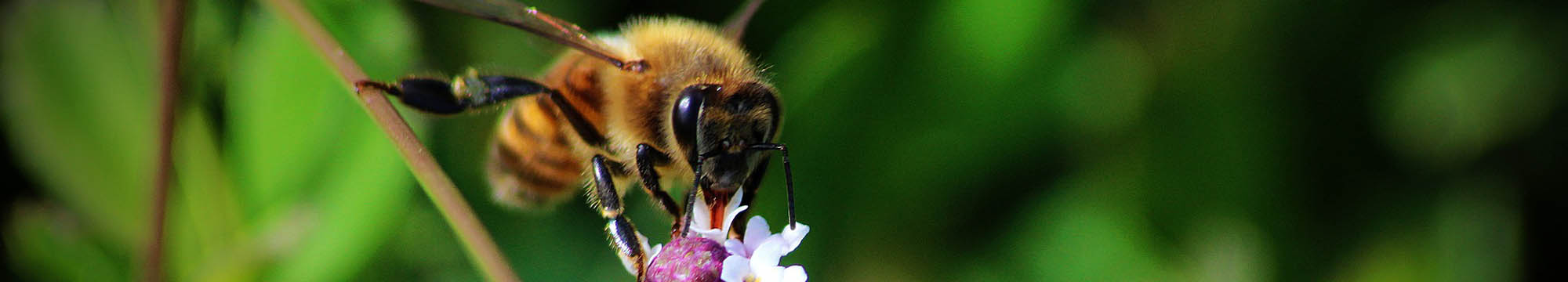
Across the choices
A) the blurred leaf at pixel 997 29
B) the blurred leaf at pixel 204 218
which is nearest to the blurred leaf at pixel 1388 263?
the blurred leaf at pixel 997 29

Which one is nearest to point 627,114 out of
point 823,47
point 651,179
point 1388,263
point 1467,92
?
point 651,179

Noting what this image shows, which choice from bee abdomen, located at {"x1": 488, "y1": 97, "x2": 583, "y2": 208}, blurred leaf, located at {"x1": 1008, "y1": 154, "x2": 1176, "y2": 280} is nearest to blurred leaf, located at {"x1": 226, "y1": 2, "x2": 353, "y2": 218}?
bee abdomen, located at {"x1": 488, "y1": 97, "x2": 583, "y2": 208}

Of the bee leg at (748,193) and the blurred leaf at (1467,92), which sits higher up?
the bee leg at (748,193)

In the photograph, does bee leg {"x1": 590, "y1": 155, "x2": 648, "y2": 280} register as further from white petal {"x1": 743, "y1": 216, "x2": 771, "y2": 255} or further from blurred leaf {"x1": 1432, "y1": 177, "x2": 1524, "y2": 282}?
blurred leaf {"x1": 1432, "y1": 177, "x2": 1524, "y2": 282}

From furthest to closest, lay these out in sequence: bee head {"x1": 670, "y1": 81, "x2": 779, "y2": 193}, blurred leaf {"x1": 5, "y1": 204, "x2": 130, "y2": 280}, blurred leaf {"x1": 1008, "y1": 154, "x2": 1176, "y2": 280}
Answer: blurred leaf {"x1": 1008, "y1": 154, "x2": 1176, "y2": 280}
blurred leaf {"x1": 5, "y1": 204, "x2": 130, "y2": 280}
bee head {"x1": 670, "y1": 81, "x2": 779, "y2": 193}

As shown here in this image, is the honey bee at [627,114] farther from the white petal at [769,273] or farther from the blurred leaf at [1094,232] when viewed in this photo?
the blurred leaf at [1094,232]

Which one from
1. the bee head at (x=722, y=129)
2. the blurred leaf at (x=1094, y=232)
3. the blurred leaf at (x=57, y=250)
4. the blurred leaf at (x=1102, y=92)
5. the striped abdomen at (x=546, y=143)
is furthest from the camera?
the blurred leaf at (x=1102, y=92)

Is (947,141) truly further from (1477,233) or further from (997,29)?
(1477,233)

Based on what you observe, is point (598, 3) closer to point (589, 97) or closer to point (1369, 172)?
point (589, 97)
